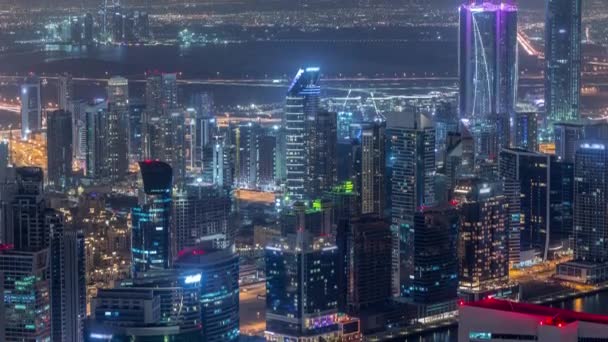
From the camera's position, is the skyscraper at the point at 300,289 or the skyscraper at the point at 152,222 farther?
the skyscraper at the point at 300,289

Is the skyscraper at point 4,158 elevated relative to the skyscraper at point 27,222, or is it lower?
elevated

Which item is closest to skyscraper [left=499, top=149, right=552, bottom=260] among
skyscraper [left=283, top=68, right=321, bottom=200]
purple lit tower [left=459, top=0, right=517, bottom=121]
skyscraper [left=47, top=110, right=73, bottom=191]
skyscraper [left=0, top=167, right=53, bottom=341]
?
purple lit tower [left=459, top=0, right=517, bottom=121]

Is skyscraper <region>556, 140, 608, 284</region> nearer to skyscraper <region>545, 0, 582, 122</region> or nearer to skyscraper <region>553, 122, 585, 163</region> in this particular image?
skyscraper <region>553, 122, 585, 163</region>

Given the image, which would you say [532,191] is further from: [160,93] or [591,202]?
[160,93]

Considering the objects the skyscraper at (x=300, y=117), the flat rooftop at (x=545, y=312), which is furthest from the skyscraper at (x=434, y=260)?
the flat rooftop at (x=545, y=312)

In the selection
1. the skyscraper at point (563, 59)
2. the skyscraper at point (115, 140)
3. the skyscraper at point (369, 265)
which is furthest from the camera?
the skyscraper at point (563, 59)

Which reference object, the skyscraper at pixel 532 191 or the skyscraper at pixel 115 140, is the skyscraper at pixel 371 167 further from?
the skyscraper at pixel 115 140

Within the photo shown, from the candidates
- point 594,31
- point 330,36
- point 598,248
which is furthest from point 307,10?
point 594,31
